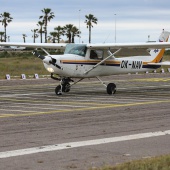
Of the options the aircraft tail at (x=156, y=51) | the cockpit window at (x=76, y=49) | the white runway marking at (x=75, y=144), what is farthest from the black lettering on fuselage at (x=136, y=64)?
the white runway marking at (x=75, y=144)

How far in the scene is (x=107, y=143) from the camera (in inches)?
465

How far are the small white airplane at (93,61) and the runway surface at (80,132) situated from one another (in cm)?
261

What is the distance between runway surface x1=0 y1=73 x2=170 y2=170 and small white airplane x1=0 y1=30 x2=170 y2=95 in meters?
2.61

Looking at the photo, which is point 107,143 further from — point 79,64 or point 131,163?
point 79,64

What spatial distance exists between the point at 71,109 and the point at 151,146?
7.41 metres

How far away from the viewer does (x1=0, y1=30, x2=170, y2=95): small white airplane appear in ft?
79.6

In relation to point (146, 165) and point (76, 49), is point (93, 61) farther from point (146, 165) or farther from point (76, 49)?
point (146, 165)

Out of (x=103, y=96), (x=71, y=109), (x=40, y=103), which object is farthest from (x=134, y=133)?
(x=103, y=96)

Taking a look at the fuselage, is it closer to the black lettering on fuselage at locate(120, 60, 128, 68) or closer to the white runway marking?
the black lettering on fuselage at locate(120, 60, 128, 68)

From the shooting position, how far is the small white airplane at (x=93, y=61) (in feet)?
79.6

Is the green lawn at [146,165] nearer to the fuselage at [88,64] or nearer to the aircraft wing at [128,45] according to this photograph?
the fuselage at [88,64]

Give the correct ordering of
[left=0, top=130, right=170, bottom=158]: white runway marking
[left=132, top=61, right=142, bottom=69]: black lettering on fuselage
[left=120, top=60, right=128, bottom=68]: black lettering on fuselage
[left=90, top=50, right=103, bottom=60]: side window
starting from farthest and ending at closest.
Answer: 1. [left=132, top=61, right=142, bottom=69]: black lettering on fuselage
2. [left=120, top=60, right=128, bottom=68]: black lettering on fuselage
3. [left=90, top=50, right=103, bottom=60]: side window
4. [left=0, top=130, right=170, bottom=158]: white runway marking

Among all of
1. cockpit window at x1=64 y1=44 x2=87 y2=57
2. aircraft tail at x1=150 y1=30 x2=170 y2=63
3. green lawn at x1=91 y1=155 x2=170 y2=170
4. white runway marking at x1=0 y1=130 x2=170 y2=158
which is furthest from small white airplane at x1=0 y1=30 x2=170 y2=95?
green lawn at x1=91 y1=155 x2=170 y2=170

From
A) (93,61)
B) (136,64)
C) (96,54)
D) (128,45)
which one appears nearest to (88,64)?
(93,61)
